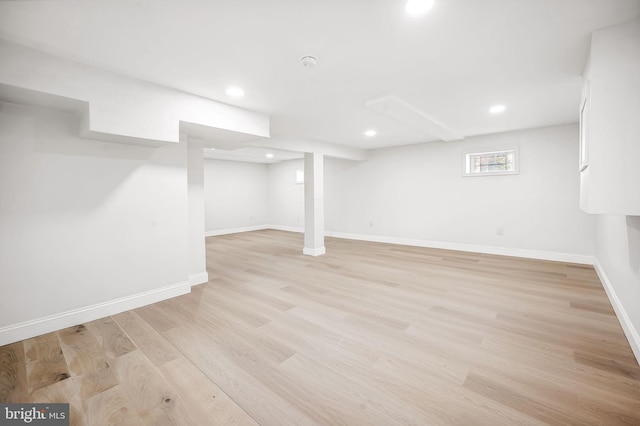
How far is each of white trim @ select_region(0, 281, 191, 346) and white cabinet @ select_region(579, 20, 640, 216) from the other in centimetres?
415

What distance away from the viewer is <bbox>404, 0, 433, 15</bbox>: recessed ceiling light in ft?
5.25

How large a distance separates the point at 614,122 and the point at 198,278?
4.51 meters

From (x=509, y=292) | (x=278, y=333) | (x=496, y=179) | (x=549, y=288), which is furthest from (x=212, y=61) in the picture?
(x=496, y=179)

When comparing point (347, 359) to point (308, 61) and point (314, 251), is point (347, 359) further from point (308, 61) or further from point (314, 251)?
point (314, 251)

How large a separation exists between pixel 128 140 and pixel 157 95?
55 cm

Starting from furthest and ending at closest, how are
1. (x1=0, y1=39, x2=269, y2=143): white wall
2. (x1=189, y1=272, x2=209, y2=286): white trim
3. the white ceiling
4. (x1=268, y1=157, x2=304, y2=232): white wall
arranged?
(x1=268, y1=157, x2=304, y2=232): white wall < (x1=189, y1=272, x2=209, y2=286): white trim < (x1=0, y1=39, x2=269, y2=143): white wall < the white ceiling

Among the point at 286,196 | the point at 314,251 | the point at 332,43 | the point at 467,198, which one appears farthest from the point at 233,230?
the point at 332,43

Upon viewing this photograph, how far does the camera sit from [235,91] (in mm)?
2900

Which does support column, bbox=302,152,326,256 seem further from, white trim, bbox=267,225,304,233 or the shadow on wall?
the shadow on wall

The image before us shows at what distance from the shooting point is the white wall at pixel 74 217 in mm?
2371

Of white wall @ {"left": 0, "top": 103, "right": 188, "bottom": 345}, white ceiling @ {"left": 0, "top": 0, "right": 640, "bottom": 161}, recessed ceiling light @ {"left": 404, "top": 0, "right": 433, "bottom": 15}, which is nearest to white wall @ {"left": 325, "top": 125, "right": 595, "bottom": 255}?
white ceiling @ {"left": 0, "top": 0, "right": 640, "bottom": 161}

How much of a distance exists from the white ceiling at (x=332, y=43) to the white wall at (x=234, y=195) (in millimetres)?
5530

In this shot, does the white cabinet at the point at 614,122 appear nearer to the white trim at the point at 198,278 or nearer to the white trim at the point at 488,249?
the white trim at the point at 488,249

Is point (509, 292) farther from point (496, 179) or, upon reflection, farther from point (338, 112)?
point (338, 112)
